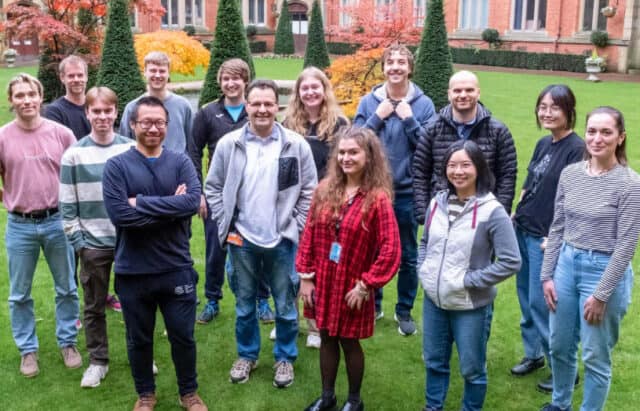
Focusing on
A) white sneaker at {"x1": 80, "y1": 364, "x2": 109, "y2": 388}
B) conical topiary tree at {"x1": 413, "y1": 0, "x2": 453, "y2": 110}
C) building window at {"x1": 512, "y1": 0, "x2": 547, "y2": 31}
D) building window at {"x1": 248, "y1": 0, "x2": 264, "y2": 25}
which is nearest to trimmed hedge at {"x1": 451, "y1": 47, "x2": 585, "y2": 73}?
building window at {"x1": 512, "y1": 0, "x2": 547, "y2": 31}

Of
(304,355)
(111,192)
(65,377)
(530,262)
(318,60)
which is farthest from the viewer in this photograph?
(318,60)

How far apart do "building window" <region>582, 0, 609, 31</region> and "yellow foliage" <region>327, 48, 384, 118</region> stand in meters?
21.3

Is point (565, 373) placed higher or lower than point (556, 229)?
lower

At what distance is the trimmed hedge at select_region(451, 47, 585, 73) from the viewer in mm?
29517

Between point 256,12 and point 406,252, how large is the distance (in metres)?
41.8

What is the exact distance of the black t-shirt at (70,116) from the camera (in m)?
5.53

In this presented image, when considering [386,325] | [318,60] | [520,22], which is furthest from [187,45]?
[520,22]

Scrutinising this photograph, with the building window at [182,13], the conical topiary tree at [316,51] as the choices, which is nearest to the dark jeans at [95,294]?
the conical topiary tree at [316,51]

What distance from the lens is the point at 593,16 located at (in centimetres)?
3125

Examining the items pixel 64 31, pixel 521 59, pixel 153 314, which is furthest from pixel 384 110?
pixel 521 59

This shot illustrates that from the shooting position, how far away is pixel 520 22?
34.3m

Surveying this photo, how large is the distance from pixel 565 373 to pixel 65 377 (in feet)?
10.9

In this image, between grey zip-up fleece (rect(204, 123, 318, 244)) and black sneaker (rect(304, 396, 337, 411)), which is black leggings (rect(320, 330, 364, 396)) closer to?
black sneaker (rect(304, 396, 337, 411))

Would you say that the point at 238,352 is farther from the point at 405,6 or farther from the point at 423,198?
the point at 405,6
